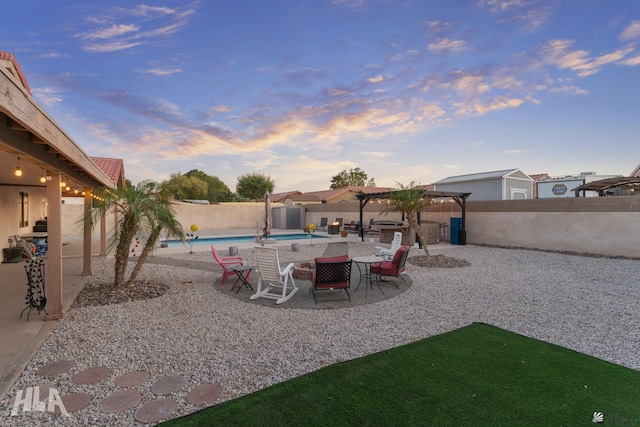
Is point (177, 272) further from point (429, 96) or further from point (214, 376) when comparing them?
point (429, 96)

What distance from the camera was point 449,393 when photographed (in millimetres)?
2793

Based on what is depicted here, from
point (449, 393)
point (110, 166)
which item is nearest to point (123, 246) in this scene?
point (449, 393)

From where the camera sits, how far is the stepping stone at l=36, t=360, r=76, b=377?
10.6 ft

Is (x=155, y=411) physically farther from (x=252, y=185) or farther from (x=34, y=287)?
(x=252, y=185)

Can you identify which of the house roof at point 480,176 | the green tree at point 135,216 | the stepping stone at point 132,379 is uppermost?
the house roof at point 480,176

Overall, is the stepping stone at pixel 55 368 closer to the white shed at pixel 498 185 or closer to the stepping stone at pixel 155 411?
the stepping stone at pixel 155 411

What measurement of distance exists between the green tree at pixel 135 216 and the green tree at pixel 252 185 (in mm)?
38778

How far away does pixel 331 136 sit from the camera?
62.1 ft

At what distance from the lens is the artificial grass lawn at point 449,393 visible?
2.44 m

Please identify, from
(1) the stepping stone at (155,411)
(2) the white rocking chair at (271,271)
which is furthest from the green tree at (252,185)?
(1) the stepping stone at (155,411)

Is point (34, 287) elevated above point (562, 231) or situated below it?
below

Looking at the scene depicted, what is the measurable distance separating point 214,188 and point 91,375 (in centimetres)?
5361

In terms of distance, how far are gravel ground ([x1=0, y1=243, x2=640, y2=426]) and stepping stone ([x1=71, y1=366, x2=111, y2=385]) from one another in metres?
0.08

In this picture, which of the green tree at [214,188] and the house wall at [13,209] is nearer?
the house wall at [13,209]
